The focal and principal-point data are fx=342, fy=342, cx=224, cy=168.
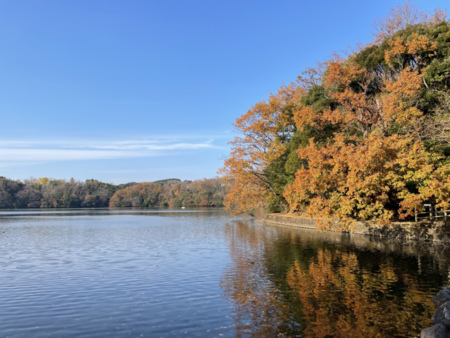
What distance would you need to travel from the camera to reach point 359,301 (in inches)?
376

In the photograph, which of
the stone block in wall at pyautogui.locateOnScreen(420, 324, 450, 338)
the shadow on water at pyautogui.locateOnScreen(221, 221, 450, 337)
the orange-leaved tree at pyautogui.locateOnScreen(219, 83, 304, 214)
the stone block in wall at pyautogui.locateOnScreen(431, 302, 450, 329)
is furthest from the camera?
the orange-leaved tree at pyautogui.locateOnScreen(219, 83, 304, 214)

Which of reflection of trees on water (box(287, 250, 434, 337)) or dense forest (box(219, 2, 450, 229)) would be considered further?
dense forest (box(219, 2, 450, 229))

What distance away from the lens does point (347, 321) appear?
26.3ft

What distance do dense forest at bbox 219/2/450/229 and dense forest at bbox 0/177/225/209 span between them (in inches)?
3085

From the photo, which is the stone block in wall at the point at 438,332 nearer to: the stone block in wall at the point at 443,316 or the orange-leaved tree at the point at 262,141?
the stone block in wall at the point at 443,316

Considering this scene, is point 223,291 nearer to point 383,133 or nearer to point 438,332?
point 438,332

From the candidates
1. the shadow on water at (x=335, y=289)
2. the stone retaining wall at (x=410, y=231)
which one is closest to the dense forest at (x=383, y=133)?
the stone retaining wall at (x=410, y=231)

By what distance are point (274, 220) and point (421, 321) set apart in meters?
35.5

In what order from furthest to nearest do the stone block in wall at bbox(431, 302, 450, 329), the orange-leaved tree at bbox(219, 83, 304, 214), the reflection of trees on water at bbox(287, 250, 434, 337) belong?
the orange-leaved tree at bbox(219, 83, 304, 214) → the reflection of trees on water at bbox(287, 250, 434, 337) → the stone block in wall at bbox(431, 302, 450, 329)

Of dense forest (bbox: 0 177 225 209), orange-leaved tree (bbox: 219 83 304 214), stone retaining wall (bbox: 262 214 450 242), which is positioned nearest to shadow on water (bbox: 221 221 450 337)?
stone retaining wall (bbox: 262 214 450 242)

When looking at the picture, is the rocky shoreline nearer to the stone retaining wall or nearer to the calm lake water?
the calm lake water

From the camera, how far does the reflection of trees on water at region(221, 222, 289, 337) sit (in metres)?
7.68

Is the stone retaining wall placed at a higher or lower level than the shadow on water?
higher

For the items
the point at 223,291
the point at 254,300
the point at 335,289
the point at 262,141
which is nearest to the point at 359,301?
the point at 335,289
